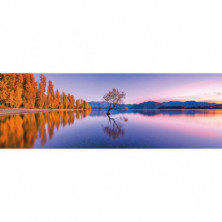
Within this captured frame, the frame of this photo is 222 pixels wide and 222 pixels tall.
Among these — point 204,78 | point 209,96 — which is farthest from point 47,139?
point 209,96

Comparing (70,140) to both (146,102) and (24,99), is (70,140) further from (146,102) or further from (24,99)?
(24,99)

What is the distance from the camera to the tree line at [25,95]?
14.0 m

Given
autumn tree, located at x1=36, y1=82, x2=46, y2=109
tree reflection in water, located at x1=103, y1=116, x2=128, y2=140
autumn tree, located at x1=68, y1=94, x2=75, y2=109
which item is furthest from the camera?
autumn tree, located at x1=68, y1=94, x2=75, y2=109

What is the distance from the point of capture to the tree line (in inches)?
553

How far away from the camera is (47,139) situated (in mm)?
6098

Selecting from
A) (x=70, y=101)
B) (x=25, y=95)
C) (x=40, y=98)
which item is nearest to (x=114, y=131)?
(x=25, y=95)

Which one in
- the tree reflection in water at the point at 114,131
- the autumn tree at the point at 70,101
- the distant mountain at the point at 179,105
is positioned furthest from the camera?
the autumn tree at the point at 70,101

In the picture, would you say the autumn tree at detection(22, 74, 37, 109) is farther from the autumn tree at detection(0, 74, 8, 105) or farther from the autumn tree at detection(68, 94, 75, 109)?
the autumn tree at detection(68, 94, 75, 109)

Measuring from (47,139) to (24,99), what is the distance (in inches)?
639

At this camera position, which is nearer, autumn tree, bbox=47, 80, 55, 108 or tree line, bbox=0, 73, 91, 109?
tree line, bbox=0, 73, 91, 109

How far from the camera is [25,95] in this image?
1869 centimetres

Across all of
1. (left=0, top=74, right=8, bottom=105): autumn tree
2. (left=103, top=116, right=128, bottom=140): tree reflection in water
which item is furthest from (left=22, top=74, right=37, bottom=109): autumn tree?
(left=103, top=116, right=128, bottom=140): tree reflection in water

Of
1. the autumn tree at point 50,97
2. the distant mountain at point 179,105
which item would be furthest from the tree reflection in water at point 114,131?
the autumn tree at point 50,97

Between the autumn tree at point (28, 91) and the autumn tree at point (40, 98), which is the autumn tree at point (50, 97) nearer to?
the autumn tree at point (40, 98)
